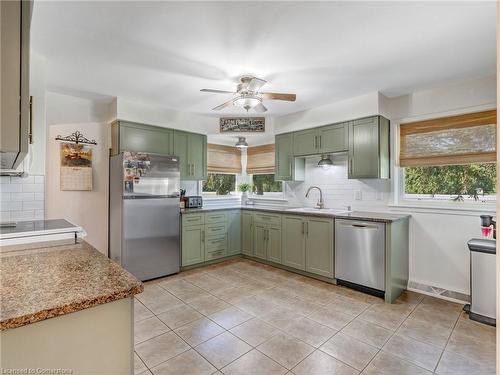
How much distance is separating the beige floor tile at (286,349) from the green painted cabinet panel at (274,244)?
179 centimetres

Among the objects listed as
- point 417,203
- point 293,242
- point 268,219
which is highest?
point 417,203

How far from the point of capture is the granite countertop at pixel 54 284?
34.1 inches

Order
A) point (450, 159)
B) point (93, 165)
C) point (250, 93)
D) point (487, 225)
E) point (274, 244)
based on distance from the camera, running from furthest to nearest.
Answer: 1. point (274, 244)
2. point (93, 165)
3. point (450, 159)
4. point (250, 93)
5. point (487, 225)

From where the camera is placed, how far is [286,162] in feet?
14.5

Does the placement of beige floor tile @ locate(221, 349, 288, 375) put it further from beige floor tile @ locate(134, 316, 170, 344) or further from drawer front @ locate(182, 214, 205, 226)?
drawer front @ locate(182, 214, 205, 226)

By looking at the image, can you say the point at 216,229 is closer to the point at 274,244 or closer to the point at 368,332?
the point at 274,244

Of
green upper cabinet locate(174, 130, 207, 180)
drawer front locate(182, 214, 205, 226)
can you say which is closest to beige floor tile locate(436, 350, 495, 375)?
drawer front locate(182, 214, 205, 226)

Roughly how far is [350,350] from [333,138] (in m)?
2.66

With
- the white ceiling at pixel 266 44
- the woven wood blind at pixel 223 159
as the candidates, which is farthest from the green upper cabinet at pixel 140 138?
the woven wood blind at pixel 223 159

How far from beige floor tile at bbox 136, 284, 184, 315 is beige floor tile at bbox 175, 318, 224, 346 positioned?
0.45m

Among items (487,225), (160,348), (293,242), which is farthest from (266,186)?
(160,348)

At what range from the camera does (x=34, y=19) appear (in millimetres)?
1908

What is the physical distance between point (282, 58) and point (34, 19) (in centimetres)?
194

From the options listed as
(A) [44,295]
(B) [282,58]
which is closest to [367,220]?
(B) [282,58]
